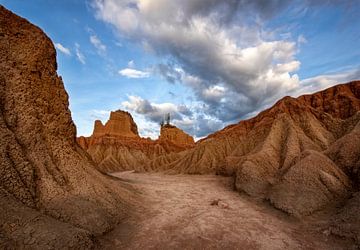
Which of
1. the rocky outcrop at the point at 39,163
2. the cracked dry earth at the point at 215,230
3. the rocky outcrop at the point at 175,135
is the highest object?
the rocky outcrop at the point at 175,135

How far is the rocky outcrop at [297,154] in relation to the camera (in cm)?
1005

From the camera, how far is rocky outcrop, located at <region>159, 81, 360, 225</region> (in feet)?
33.0

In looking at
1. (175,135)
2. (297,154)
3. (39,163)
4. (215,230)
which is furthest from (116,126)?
(215,230)

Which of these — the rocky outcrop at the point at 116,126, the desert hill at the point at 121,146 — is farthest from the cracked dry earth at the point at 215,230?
the rocky outcrop at the point at 116,126

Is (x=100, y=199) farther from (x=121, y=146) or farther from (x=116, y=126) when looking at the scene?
(x=116, y=126)

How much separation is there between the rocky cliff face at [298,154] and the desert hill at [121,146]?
767 inches

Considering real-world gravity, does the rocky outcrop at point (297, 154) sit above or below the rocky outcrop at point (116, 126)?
below

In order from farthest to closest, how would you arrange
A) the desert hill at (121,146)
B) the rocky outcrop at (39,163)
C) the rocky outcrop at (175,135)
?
the rocky outcrop at (175,135), the desert hill at (121,146), the rocky outcrop at (39,163)

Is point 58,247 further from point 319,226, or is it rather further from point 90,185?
point 319,226

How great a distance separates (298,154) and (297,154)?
675 mm

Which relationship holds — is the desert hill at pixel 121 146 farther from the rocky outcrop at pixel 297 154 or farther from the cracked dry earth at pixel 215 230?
the cracked dry earth at pixel 215 230

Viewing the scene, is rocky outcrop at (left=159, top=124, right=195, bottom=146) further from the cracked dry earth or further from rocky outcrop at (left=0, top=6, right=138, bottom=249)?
rocky outcrop at (left=0, top=6, right=138, bottom=249)

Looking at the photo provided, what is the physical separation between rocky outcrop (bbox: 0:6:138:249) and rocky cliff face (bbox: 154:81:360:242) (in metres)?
7.52

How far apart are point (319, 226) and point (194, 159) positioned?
28663mm
